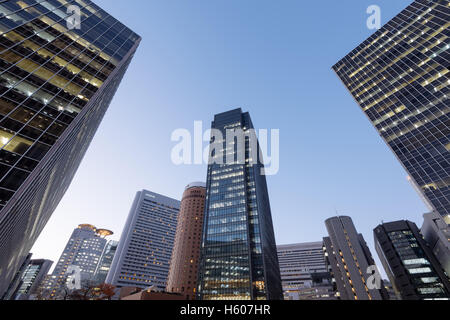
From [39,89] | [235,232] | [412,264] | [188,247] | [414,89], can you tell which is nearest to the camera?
[39,89]

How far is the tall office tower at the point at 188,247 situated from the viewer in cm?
11914

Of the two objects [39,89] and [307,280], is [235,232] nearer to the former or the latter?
[39,89]

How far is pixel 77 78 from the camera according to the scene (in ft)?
125

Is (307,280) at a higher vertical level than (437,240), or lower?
lower

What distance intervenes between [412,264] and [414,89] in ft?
279

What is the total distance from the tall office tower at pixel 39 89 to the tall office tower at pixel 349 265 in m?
138

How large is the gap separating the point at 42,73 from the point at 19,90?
5702 mm

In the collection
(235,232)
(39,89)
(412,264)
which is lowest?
(412,264)

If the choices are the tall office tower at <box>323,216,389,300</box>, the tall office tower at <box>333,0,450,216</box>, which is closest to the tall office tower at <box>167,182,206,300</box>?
the tall office tower at <box>323,216,389,300</box>

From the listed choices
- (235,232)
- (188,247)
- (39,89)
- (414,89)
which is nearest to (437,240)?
(414,89)

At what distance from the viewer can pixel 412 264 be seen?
101 meters

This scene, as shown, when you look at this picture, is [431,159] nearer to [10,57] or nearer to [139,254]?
[10,57]

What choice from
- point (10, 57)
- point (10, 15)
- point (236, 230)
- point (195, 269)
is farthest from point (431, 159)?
point (195, 269)

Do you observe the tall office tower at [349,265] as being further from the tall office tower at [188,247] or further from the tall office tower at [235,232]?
the tall office tower at [188,247]
